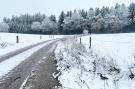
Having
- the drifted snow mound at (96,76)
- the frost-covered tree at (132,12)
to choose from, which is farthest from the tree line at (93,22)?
the drifted snow mound at (96,76)

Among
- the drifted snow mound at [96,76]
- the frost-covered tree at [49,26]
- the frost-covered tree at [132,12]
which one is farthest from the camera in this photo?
the frost-covered tree at [49,26]

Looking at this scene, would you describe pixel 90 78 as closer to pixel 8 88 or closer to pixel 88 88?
pixel 88 88

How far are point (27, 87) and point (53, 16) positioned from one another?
398 ft

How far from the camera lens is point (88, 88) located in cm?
738

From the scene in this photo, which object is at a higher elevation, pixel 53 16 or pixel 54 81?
pixel 53 16

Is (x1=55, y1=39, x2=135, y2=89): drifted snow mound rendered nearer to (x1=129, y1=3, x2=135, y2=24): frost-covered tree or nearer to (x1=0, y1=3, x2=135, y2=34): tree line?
(x1=0, y1=3, x2=135, y2=34): tree line

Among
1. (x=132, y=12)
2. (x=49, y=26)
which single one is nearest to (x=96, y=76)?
(x=132, y=12)

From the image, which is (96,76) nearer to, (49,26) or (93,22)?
(93,22)

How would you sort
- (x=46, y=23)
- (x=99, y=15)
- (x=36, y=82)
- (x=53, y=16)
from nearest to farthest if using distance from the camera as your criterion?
(x=36, y=82) → (x=99, y=15) → (x=46, y=23) → (x=53, y=16)

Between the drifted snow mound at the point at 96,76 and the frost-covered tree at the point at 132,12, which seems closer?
the drifted snow mound at the point at 96,76

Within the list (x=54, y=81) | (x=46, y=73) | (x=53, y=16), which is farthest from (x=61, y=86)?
(x=53, y=16)

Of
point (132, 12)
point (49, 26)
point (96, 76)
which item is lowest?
point (96, 76)

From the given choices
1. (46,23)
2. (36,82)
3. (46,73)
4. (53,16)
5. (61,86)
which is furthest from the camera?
(53,16)

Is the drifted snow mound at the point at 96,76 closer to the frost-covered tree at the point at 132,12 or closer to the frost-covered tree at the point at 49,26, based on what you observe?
the frost-covered tree at the point at 132,12
